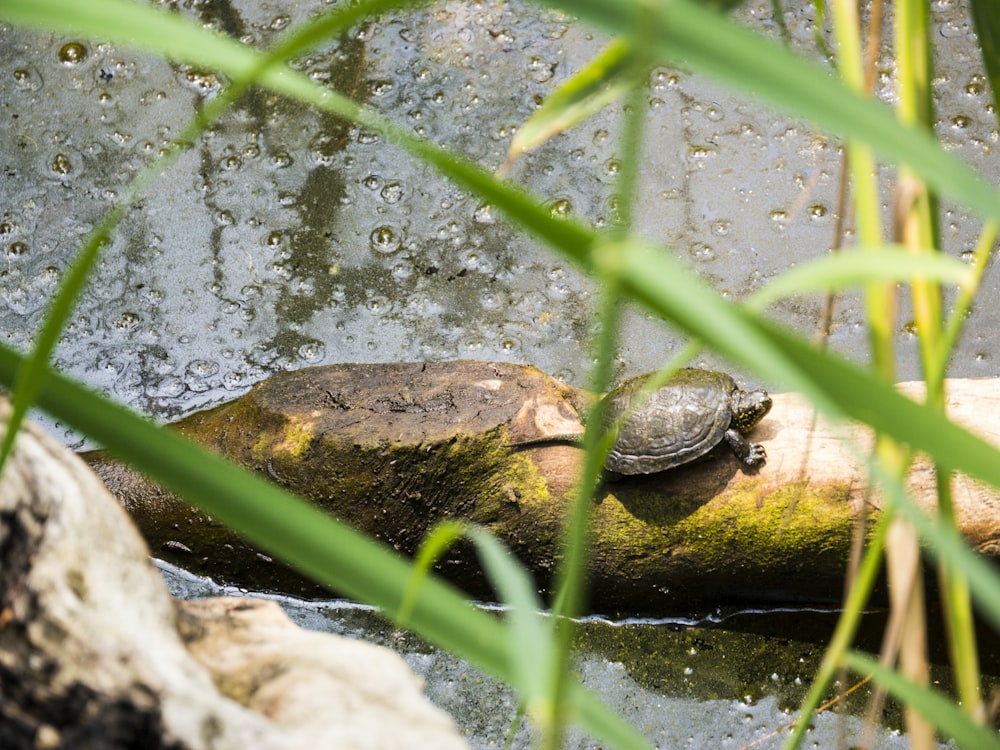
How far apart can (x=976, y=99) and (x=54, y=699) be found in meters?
3.60

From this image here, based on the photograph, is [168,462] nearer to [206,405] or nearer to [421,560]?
[421,560]

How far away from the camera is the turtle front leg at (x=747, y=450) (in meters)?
2.26

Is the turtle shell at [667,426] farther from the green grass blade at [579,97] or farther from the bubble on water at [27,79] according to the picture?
the bubble on water at [27,79]

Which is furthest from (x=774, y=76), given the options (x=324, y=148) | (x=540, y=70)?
(x=540, y=70)

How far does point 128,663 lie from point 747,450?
1.71 m

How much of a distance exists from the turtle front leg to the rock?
1424 millimetres

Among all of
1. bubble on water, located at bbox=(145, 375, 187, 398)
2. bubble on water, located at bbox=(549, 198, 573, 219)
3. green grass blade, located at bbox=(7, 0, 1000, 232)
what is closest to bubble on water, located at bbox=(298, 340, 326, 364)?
bubble on water, located at bbox=(145, 375, 187, 398)

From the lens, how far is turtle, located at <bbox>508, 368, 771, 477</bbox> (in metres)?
2.27

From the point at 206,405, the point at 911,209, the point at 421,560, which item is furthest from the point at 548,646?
the point at 206,405

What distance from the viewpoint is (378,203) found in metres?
3.24

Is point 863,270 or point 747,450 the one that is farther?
point 747,450

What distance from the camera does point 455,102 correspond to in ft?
11.3

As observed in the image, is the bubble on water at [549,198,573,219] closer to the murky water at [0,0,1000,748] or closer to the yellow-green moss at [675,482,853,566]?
the murky water at [0,0,1000,748]

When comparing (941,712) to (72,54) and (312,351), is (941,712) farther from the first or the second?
(72,54)
